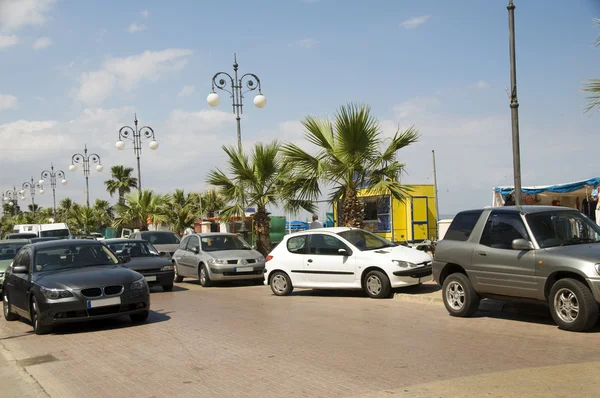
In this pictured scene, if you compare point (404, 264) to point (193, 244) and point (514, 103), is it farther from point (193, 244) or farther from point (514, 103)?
point (193, 244)

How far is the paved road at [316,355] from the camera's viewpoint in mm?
6254

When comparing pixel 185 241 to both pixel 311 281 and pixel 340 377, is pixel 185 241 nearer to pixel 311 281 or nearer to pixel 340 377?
pixel 311 281

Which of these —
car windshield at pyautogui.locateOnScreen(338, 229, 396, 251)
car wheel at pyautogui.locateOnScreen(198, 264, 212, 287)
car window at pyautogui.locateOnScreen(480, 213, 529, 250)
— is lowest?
car wheel at pyautogui.locateOnScreen(198, 264, 212, 287)

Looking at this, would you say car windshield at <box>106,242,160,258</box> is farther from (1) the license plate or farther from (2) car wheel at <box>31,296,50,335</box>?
(1) the license plate

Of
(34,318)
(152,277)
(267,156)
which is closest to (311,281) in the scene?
(152,277)

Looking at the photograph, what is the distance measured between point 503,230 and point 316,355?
4042 mm

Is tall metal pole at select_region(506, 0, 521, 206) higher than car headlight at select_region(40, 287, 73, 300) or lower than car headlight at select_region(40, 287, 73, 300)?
higher

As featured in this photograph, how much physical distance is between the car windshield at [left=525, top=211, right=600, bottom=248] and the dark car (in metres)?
10.8

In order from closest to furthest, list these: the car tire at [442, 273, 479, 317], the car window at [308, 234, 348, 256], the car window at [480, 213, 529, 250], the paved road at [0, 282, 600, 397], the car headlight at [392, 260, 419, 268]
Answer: the paved road at [0, 282, 600, 397] < the car window at [480, 213, 529, 250] < the car tire at [442, 273, 479, 317] < the car headlight at [392, 260, 419, 268] < the car window at [308, 234, 348, 256]

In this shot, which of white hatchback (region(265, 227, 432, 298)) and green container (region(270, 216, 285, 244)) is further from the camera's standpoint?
green container (region(270, 216, 285, 244))

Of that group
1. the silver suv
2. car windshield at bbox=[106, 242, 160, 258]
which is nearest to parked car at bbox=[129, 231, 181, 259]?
car windshield at bbox=[106, 242, 160, 258]

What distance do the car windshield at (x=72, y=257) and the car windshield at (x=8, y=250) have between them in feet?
26.6

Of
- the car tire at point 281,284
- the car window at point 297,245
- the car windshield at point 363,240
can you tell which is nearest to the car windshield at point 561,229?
the car windshield at point 363,240

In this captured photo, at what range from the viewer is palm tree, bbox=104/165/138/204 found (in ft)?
199
